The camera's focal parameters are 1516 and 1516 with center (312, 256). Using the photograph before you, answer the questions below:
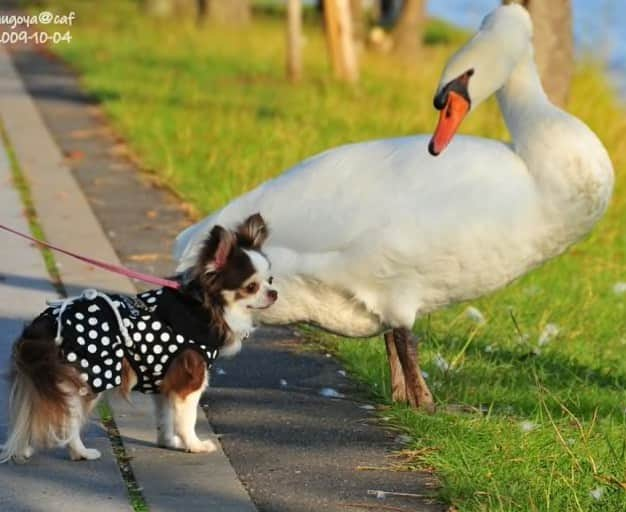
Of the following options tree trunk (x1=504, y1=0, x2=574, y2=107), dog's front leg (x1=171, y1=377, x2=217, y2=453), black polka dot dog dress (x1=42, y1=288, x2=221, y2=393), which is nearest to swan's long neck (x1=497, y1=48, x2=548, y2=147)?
black polka dot dog dress (x1=42, y1=288, x2=221, y2=393)

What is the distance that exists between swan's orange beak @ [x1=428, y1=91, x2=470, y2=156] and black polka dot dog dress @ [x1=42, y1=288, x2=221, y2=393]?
3.89 ft

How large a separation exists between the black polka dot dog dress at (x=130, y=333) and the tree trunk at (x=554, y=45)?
657 cm

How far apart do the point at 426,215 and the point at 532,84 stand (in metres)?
0.91

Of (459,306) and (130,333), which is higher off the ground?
(130,333)

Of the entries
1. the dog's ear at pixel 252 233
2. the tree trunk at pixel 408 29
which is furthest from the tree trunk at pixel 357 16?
the dog's ear at pixel 252 233

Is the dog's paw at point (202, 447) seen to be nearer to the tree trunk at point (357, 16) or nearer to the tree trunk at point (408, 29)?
the tree trunk at point (408, 29)

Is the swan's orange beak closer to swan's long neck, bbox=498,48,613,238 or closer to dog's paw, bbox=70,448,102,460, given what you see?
swan's long neck, bbox=498,48,613,238

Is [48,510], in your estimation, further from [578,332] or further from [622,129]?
[622,129]

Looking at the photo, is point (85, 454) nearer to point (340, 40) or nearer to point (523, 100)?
point (523, 100)

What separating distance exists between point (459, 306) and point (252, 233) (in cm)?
280

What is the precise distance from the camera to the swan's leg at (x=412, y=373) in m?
6.00

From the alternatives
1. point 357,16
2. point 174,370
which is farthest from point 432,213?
point 357,16

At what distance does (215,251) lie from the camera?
17.1 feet

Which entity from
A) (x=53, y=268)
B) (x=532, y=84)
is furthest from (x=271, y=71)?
(x=532, y=84)
